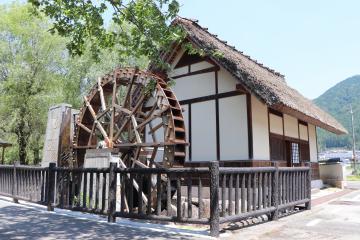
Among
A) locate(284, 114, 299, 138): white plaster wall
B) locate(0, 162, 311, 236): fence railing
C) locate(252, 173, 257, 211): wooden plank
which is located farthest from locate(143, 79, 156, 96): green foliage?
locate(284, 114, 299, 138): white plaster wall

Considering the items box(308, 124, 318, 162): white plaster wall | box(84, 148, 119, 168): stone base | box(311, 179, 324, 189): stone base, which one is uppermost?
box(308, 124, 318, 162): white plaster wall

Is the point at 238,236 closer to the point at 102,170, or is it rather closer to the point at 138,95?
the point at 102,170

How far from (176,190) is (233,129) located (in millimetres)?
3660

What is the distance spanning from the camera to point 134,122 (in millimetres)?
11719

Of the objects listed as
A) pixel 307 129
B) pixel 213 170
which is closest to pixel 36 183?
pixel 213 170

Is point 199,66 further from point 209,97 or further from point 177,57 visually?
point 209,97

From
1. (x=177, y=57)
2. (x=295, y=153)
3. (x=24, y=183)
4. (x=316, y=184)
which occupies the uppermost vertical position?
(x=177, y=57)

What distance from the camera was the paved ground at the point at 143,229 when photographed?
563 cm

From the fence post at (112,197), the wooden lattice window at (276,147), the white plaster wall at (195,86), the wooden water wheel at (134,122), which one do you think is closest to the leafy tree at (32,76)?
the wooden water wheel at (134,122)

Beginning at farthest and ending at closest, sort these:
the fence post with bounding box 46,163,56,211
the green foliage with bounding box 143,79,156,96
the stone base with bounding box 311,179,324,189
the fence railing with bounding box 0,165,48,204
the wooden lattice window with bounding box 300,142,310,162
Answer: the stone base with bounding box 311,179,324,189 < the wooden lattice window with bounding box 300,142,310,162 < the green foliage with bounding box 143,79,156,96 < the fence railing with bounding box 0,165,48,204 < the fence post with bounding box 46,163,56,211

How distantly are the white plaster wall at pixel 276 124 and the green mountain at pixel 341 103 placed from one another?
85.2 metres

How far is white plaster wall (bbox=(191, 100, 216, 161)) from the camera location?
11328mm

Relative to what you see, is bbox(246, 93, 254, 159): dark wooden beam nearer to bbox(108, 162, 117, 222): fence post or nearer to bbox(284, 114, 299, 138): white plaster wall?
bbox(284, 114, 299, 138): white plaster wall

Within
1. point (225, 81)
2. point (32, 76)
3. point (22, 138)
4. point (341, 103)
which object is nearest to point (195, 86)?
point (225, 81)
